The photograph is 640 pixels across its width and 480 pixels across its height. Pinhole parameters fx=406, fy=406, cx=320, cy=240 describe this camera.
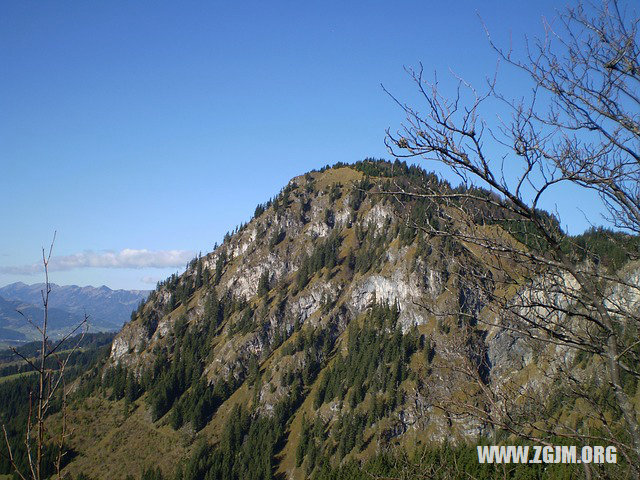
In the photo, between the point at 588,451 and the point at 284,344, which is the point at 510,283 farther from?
the point at 284,344

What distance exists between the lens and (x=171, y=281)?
18838 centimetres

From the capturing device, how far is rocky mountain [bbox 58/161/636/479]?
9831 cm

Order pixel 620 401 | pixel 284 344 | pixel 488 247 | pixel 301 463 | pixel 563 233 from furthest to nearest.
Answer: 1. pixel 284 344
2. pixel 301 463
3. pixel 563 233
4. pixel 488 247
5. pixel 620 401

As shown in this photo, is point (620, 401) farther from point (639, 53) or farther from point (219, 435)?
point (219, 435)

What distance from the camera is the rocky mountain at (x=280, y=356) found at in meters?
98.3

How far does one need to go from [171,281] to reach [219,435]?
3640 inches

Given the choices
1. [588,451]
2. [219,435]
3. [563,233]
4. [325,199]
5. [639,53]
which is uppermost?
[325,199]

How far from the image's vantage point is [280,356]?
13250 cm

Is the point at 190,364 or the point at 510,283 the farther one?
the point at 190,364

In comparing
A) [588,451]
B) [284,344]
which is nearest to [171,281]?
[284,344]

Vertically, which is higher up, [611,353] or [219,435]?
[611,353]

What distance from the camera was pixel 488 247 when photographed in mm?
5543

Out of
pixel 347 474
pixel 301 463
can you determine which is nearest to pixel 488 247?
pixel 347 474

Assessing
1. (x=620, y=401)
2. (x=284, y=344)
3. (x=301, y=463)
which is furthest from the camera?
(x=284, y=344)
